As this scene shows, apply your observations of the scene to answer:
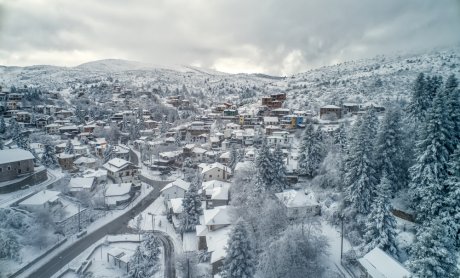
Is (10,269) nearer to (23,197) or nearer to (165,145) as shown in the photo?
(23,197)

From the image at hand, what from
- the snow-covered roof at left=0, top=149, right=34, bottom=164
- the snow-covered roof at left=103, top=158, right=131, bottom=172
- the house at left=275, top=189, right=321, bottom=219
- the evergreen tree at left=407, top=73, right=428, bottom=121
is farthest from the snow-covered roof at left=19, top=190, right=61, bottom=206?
the evergreen tree at left=407, top=73, right=428, bottom=121

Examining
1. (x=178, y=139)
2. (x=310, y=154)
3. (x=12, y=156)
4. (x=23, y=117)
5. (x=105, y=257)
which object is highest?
(x=23, y=117)

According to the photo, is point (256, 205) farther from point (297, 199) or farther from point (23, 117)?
point (23, 117)

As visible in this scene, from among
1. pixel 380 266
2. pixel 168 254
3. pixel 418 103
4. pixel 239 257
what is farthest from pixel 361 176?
pixel 168 254

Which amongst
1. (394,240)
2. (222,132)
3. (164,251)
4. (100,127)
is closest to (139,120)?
(100,127)

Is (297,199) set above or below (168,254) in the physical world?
above
